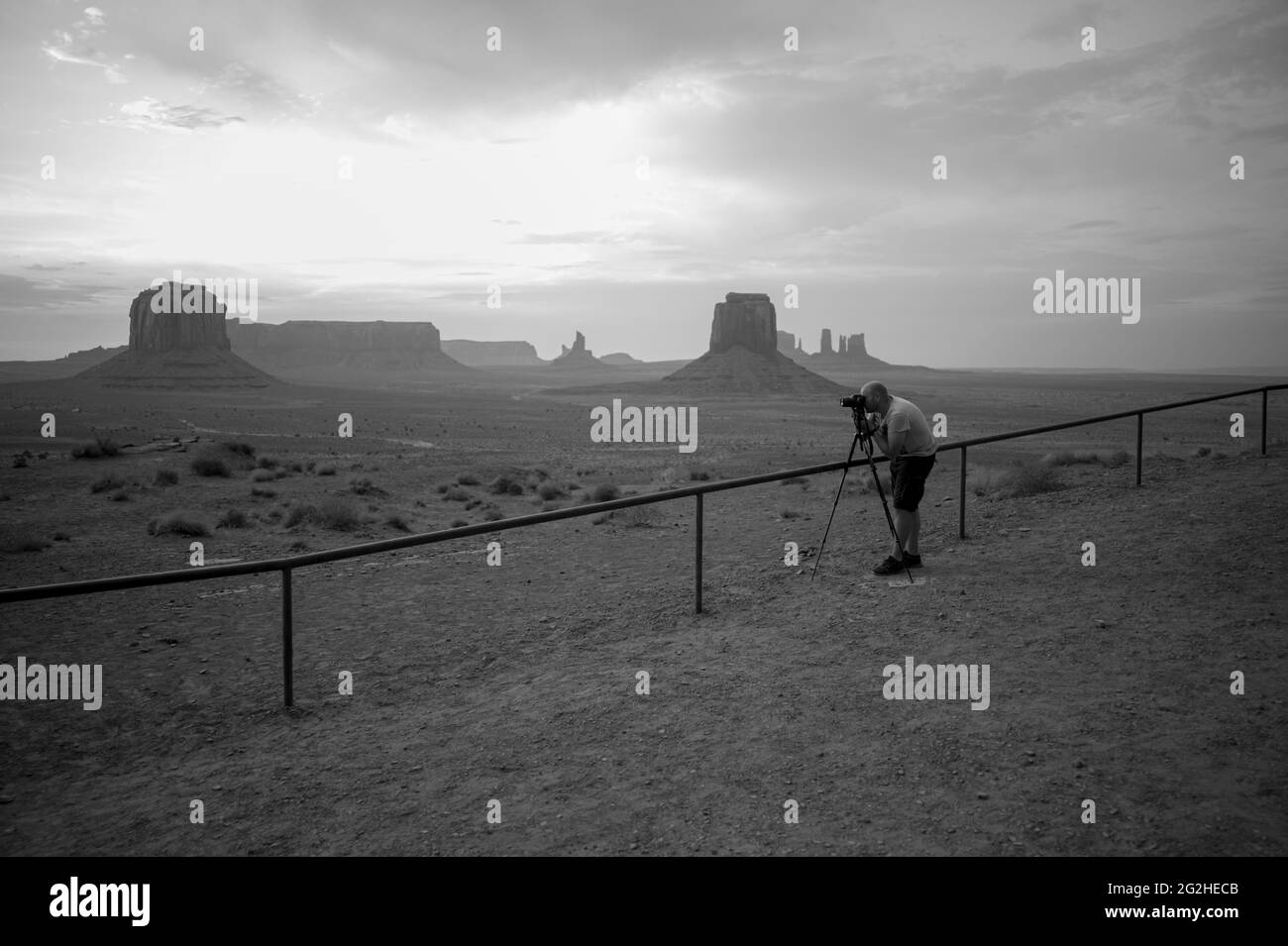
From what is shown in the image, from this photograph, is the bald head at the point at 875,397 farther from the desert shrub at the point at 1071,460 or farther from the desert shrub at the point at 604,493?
the desert shrub at the point at 1071,460

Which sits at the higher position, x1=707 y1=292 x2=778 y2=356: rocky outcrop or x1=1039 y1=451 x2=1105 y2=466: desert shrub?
x1=707 y1=292 x2=778 y2=356: rocky outcrop

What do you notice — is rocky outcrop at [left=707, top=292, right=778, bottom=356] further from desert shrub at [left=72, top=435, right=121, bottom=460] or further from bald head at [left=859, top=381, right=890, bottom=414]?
bald head at [left=859, top=381, right=890, bottom=414]

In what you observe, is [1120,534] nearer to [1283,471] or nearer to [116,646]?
[1283,471]

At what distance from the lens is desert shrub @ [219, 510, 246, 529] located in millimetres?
16484

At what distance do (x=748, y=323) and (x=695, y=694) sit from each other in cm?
13997

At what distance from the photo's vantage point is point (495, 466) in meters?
29.7

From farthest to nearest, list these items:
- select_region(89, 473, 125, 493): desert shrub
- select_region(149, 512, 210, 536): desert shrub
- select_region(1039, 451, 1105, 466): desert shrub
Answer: select_region(89, 473, 125, 493): desert shrub, select_region(1039, 451, 1105, 466): desert shrub, select_region(149, 512, 210, 536): desert shrub

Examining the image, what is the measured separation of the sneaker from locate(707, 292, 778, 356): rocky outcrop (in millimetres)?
135151

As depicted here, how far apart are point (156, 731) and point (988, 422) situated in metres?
59.5

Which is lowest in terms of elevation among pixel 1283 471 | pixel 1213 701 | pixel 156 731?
pixel 156 731

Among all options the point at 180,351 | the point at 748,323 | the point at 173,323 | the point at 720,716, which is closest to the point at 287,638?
the point at 720,716

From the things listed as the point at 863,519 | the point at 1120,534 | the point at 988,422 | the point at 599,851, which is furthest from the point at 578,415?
the point at 599,851

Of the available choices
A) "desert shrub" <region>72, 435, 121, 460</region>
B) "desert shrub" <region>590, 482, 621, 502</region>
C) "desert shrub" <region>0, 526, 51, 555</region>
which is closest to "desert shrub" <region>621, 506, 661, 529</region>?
"desert shrub" <region>590, 482, 621, 502</region>

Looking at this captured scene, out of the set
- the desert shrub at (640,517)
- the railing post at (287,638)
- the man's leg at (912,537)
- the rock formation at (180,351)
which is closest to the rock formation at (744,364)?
the rock formation at (180,351)
